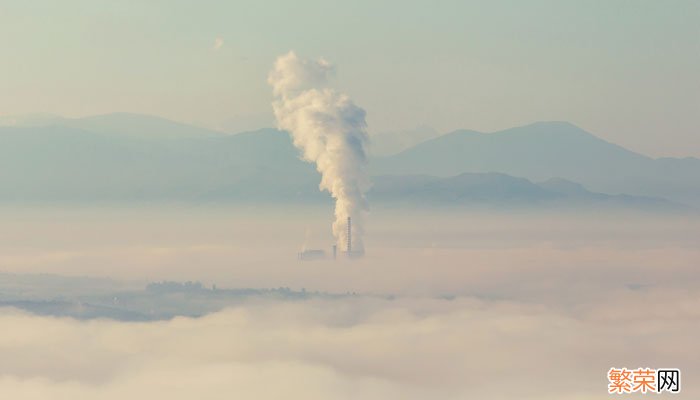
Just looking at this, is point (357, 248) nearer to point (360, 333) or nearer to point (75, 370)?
point (360, 333)

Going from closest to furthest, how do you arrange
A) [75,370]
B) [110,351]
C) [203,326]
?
[75,370] < [110,351] < [203,326]

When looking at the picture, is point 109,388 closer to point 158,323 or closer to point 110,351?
point 110,351

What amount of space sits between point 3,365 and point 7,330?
27.0 m

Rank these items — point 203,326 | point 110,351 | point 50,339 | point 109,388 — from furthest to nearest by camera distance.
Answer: point 203,326 → point 50,339 → point 110,351 → point 109,388

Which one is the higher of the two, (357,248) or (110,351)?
(357,248)

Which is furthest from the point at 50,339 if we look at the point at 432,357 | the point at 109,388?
the point at 432,357

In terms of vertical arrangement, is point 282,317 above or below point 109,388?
above

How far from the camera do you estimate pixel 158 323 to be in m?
196

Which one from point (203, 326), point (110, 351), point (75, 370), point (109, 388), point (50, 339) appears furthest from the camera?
point (203, 326)

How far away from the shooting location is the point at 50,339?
584 ft

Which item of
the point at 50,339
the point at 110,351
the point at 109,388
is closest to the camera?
the point at 109,388

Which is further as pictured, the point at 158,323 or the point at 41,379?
the point at 158,323

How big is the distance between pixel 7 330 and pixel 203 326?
34.5 meters

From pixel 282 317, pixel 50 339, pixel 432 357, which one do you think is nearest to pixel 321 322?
pixel 282 317
